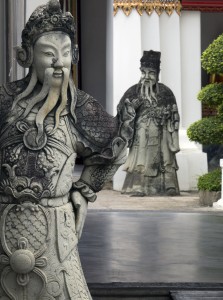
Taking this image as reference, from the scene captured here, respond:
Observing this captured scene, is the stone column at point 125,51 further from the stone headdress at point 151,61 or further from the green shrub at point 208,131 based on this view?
the green shrub at point 208,131

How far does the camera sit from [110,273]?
305 inches

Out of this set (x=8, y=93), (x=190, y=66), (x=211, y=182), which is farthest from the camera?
(x=190, y=66)

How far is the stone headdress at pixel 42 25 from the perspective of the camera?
233 inches

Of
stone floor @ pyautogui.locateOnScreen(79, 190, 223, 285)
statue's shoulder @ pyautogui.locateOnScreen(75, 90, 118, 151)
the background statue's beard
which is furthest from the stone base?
the background statue's beard

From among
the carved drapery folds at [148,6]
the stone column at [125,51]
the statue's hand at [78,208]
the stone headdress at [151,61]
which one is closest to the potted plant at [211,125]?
the stone headdress at [151,61]

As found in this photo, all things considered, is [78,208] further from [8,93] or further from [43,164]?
[8,93]

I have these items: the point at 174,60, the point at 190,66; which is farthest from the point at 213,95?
the point at 190,66

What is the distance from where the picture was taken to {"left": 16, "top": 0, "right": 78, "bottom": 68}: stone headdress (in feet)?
19.4

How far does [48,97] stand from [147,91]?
13607 mm

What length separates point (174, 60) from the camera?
872 inches

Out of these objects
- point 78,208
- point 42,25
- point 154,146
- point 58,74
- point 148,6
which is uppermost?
point 148,6

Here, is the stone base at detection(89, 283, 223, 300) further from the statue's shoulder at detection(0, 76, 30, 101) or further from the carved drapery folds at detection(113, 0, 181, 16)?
the carved drapery folds at detection(113, 0, 181, 16)

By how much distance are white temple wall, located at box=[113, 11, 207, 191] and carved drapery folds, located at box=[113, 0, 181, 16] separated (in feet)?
0.30

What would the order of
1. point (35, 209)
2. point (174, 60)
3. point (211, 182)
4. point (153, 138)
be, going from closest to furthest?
1. point (35, 209)
2. point (211, 182)
3. point (153, 138)
4. point (174, 60)
